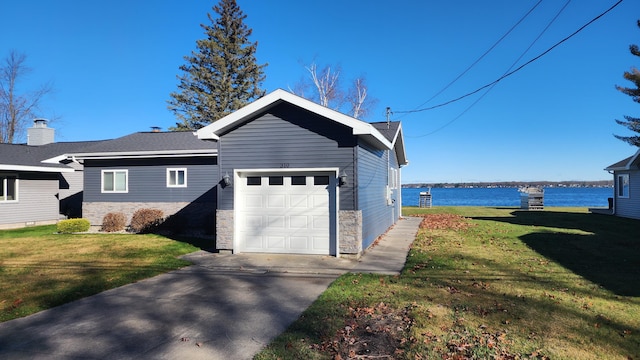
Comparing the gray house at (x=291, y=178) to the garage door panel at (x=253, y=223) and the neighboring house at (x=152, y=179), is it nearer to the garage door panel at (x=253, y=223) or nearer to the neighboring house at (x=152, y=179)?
the garage door panel at (x=253, y=223)

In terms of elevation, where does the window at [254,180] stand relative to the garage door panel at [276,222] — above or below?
above

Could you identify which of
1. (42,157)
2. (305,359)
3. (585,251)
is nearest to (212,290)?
(305,359)

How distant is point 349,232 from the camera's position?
10.3 meters

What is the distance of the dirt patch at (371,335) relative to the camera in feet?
14.6

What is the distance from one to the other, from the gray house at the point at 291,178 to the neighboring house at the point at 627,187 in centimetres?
1733

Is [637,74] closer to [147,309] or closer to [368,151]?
[368,151]

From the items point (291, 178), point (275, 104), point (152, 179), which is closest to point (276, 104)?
point (275, 104)

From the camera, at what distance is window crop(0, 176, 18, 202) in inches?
715

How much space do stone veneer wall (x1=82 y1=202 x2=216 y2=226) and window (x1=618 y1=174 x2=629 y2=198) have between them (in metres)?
22.9

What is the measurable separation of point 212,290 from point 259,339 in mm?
2745

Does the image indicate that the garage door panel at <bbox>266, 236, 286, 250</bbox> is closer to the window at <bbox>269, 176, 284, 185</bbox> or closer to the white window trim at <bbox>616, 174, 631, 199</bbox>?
the window at <bbox>269, 176, 284, 185</bbox>

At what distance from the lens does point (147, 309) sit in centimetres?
617

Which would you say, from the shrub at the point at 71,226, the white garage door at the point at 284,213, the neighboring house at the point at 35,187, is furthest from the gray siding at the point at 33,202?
the white garage door at the point at 284,213

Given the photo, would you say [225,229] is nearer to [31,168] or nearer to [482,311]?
[482,311]
